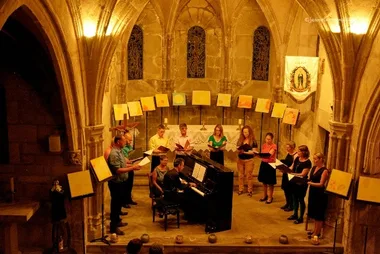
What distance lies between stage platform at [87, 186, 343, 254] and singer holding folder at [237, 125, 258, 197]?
1.86 ft

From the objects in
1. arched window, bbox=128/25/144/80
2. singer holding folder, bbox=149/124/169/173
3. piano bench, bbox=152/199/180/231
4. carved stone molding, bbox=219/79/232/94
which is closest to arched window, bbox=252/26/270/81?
carved stone molding, bbox=219/79/232/94

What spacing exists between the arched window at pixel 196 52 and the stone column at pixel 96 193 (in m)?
6.05

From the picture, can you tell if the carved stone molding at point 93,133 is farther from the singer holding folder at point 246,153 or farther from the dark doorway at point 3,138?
the singer holding folder at point 246,153

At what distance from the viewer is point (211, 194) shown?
8.88 m

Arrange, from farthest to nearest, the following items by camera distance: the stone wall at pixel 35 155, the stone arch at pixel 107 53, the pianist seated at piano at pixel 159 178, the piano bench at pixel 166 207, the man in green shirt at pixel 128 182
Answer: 1. the man in green shirt at pixel 128 182
2. the pianist seated at piano at pixel 159 178
3. the piano bench at pixel 166 207
4. the stone arch at pixel 107 53
5. the stone wall at pixel 35 155

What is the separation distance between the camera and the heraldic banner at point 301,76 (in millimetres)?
11086

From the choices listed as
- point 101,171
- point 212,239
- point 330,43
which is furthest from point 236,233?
point 330,43

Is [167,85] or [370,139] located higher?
[167,85]

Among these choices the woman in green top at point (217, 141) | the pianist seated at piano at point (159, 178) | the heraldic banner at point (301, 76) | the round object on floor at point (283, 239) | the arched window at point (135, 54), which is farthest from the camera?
the arched window at point (135, 54)

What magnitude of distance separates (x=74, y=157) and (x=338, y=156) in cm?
458

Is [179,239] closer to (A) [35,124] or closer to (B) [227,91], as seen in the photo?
(A) [35,124]

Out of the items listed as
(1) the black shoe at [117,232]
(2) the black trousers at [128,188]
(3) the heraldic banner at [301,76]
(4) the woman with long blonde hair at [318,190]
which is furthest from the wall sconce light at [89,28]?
(3) the heraldic banner at [301,76]

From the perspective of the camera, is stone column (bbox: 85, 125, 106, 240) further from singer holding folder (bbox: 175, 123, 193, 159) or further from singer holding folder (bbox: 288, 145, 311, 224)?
singer holding folder (bbox: 288, 145, 311, 224)

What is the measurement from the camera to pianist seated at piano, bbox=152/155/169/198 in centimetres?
912
